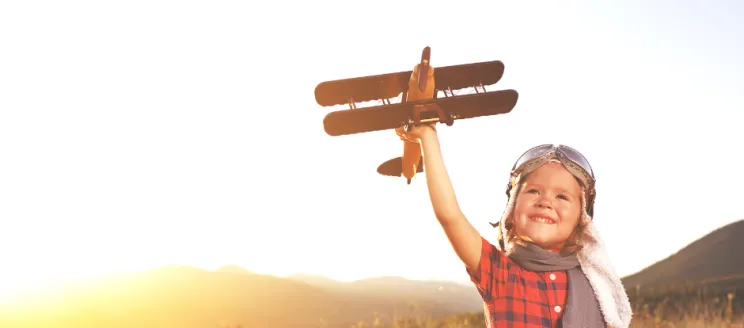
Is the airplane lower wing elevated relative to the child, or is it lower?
elevated

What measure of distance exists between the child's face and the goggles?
0.13 feet

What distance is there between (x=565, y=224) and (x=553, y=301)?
487 millimetres

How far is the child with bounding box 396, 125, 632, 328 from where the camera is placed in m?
3.85

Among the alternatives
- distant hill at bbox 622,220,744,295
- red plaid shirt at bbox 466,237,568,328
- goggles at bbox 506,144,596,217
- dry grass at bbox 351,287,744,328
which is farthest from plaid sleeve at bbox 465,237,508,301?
distant hill at bbox 622,220,744,295

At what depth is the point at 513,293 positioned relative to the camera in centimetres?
390

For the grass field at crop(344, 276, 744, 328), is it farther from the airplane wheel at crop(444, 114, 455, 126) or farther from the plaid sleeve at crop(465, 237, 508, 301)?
the airplane wheel at crop(444, 114, 455, 126)

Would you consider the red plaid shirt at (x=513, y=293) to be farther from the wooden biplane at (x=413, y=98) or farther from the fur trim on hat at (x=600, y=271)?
the wooden biplane at (x=413, y=98)

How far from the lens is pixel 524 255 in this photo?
158 inches

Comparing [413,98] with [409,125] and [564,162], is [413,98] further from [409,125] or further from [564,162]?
[564,162]

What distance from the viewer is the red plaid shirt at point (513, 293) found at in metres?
3.86

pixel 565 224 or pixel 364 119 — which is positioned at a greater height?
pixel 364 119

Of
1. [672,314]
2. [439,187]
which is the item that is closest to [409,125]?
[439,187]

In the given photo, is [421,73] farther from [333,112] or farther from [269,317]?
[269,317]

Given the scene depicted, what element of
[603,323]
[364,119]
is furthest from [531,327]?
[364,119]
